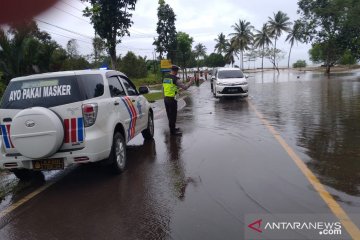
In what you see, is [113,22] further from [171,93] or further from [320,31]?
[320,31]

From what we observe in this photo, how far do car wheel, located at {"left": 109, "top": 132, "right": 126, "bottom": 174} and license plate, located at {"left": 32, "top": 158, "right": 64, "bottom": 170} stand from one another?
2.62 feet

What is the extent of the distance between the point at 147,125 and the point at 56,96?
3.77 metres

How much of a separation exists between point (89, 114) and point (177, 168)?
1.86m

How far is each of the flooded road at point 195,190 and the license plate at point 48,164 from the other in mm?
402

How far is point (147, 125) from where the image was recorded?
943 centimetres

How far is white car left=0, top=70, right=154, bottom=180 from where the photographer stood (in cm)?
547

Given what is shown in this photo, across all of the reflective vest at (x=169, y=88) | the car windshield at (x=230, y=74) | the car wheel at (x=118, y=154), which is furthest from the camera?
the car windshield at (x=230, y=74)

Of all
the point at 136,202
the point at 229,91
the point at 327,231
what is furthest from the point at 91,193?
the point at 229,91

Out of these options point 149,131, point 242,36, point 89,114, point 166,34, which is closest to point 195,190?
point 89,114

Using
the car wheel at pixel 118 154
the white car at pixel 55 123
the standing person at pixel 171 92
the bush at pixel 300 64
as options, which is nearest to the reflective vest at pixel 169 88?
the standing person at pixel 171 92

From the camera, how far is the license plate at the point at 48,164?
5.75 metres

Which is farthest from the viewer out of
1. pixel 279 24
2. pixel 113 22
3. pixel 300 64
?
pixel 300 64

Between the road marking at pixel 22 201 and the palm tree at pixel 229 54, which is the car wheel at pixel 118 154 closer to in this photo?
the road marking at pixel 22 201

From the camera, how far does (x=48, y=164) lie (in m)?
5.78
